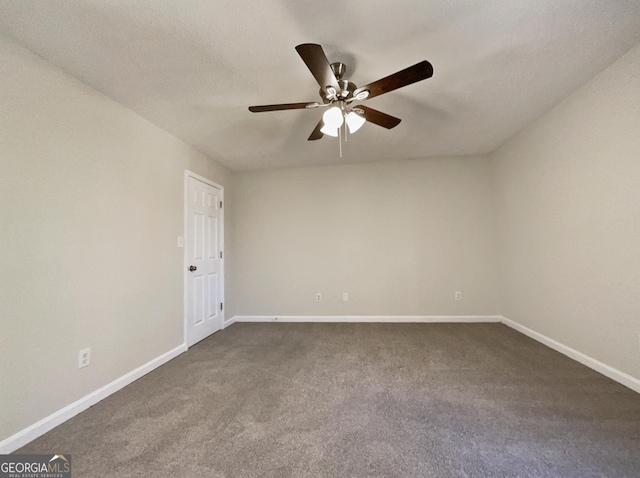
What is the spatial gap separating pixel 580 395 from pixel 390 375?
125 cm

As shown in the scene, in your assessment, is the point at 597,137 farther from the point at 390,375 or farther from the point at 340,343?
the point at 340,343

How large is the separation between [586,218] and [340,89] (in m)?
2.28

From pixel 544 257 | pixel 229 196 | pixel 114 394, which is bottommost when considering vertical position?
pixel 114 394

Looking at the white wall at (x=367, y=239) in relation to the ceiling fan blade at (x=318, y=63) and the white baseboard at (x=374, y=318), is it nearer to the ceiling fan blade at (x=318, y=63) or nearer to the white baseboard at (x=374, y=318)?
the white baseboard at (x=374, y=318)

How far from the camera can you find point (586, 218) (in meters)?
2.22

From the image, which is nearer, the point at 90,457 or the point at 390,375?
the point at 90,457

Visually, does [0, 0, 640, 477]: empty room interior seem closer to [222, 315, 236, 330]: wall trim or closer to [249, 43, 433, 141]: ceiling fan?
[249, 43, 433, 141]: ceiling fan

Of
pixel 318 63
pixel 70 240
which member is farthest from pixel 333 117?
pixel 70 240

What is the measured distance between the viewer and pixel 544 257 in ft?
9.04

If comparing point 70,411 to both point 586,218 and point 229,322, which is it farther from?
point 586,218

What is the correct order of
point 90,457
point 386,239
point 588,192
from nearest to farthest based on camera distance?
point 90,457 → point 588,192 → point 386,239

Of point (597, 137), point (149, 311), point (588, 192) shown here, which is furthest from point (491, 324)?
point (149, 311)

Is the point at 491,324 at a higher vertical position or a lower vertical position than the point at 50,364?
lower

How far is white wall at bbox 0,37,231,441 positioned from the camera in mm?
1491
